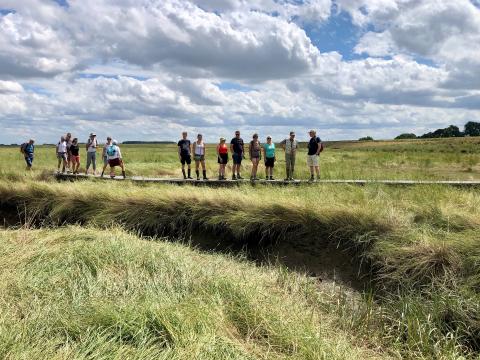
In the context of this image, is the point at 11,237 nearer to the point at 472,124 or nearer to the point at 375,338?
the point at 375,338

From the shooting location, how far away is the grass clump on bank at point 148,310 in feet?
13.0

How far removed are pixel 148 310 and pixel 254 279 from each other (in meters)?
2.27

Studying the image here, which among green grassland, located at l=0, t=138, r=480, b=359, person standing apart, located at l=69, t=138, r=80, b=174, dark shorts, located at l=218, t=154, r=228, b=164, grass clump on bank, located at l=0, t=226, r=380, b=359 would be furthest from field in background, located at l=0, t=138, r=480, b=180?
grass clump on bank, located at l=0, t=226, r=380, b=359

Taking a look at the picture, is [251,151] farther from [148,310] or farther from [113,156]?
[148,310]

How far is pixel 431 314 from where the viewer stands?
5.75 m

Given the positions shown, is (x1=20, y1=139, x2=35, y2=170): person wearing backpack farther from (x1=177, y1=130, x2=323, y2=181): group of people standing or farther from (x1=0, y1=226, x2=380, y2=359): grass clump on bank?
(x1=0, y1=226, x2=380, y2=359): grass clump on bank

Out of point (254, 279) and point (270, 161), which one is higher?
point (270, 161)

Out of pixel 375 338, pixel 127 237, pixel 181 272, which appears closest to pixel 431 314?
pixel 375 338

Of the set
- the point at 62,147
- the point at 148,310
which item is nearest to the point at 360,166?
the point at 62,147

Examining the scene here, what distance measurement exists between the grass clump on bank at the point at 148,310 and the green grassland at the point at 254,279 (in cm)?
2

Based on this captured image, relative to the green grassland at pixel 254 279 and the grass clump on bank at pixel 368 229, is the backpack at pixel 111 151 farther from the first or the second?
the green grassland at pixel 254 279

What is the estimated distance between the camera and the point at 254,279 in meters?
6.49

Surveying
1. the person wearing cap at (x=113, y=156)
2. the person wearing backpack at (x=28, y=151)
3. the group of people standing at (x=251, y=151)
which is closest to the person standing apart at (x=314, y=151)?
the group of people standing at (x=251, y=151)

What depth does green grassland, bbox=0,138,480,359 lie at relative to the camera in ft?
13.9
